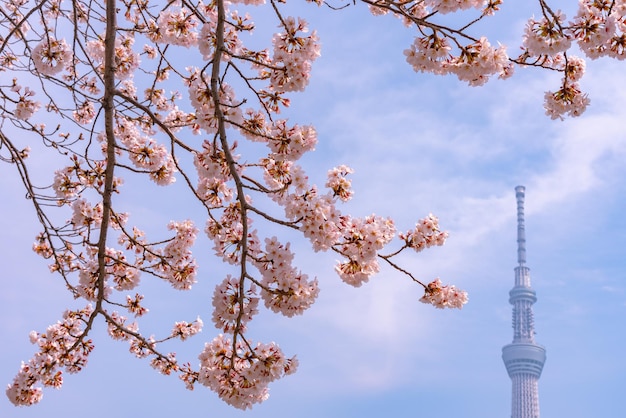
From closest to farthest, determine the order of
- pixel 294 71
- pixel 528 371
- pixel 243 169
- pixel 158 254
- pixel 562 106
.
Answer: pixel 294 71 → pixel 243 169 → pixel 562 106 → pixel 158 254 → pixel 528 371

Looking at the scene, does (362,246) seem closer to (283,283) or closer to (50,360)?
(283,283)

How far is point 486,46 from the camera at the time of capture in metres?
5.45

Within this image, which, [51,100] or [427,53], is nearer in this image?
[427,53]

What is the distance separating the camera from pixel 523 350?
380ft

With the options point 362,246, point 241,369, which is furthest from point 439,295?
point 241,369

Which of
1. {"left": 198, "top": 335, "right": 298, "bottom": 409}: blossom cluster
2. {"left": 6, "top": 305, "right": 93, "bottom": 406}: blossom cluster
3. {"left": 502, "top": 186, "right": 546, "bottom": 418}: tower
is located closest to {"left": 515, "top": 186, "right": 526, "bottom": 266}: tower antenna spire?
→ {"left": 502, "top": 186, "right": 546, "bottom": 418}: tower

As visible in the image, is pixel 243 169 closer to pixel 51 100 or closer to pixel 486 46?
pixel 486 46

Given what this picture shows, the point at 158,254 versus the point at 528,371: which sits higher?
the point at 528,371

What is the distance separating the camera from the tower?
110312 millimetres

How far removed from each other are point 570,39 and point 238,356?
3464 millimetres

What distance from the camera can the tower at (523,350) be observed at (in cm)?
11031

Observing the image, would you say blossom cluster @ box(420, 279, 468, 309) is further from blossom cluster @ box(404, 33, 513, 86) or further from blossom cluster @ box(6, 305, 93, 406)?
blossom cluster @ box(6, 305, 93, 406)

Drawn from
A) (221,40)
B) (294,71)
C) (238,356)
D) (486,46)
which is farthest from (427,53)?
(238,356)

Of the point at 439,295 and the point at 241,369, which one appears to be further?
the point at 439,295
